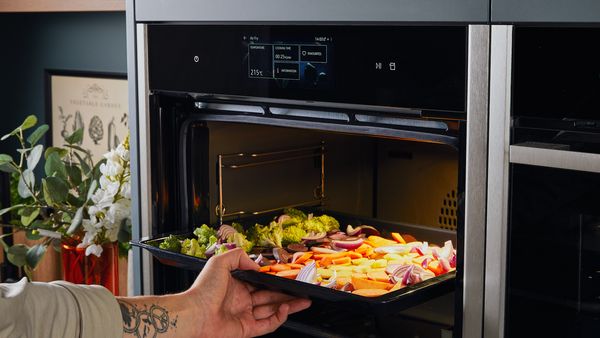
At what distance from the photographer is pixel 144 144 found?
150cm

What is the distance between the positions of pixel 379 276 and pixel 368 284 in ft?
0.12

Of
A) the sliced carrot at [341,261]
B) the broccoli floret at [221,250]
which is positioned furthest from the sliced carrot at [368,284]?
the broccoli floret at [221,250]

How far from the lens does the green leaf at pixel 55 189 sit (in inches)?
76.6

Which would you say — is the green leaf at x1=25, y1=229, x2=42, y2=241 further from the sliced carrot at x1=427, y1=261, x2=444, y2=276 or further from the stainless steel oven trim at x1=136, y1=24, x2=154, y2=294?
the sliced carrot at x1=427, y1=261, x2=444, y2=276

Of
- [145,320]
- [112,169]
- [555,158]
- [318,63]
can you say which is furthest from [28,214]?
[555,158]

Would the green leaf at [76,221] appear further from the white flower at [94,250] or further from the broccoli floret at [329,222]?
the broccoli floret at [329,222]

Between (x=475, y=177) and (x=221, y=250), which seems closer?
(x=475, y=177)

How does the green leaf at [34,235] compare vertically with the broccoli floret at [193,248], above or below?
below

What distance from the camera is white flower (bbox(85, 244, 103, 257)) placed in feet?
6.28

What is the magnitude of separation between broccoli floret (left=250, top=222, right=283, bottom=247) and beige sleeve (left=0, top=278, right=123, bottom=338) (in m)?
0.34

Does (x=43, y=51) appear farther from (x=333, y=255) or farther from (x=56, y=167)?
(x=333, y=255)

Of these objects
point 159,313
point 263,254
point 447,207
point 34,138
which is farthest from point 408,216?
point 34,138

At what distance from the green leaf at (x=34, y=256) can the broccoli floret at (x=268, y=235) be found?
2.38 ft

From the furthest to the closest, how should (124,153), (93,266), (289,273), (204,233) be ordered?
(93,266) → (124,153) → (204,233) → (289,273)
